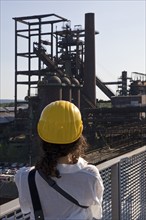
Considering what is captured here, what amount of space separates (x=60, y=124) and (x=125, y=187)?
203cm

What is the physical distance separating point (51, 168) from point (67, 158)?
9 centimetres

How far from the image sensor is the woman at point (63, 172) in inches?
72.6

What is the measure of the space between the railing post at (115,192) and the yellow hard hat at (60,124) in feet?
5.48

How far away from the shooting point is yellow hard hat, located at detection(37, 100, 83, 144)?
6.17ft

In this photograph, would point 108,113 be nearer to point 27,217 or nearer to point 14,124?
point 14,124

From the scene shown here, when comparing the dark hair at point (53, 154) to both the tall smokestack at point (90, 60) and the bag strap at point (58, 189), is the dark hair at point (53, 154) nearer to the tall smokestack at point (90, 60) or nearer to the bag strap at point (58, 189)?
the bag strap at point (58, 189)

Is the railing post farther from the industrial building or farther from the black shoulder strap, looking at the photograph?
Result: the industrial building

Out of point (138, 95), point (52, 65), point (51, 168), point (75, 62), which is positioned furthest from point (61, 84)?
point (51, 168)

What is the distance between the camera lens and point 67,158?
1.89 meters

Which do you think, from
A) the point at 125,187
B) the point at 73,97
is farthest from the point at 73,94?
the point at 125,187

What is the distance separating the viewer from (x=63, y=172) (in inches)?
73.9

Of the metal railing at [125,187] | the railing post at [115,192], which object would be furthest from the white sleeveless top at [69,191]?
the railing post at [115,192]

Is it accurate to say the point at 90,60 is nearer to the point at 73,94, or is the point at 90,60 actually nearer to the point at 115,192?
the point at 73,94

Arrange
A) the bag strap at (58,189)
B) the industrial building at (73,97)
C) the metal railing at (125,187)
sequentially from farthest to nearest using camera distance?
the industrial building at (73,97) < the metal railing at (125,187) < the bag strap at (58,189)
